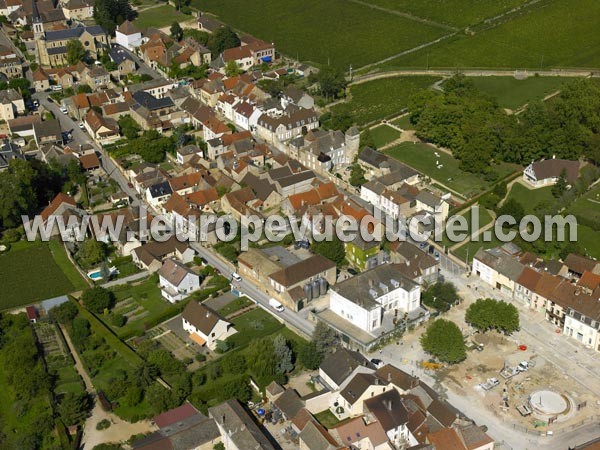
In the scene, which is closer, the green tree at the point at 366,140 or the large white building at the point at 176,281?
the large white building at the point at 176,281

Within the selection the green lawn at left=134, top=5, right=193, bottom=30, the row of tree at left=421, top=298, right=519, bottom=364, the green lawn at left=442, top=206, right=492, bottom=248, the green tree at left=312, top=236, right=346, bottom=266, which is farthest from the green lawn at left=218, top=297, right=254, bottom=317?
the green lawn at left=134, top=5, right=193, bottom=30

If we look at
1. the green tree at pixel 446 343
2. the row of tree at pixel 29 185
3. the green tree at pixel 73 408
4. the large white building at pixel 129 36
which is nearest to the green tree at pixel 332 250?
the green tree at pixel 446 343

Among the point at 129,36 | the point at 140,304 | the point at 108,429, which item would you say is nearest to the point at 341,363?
the point at 108,429

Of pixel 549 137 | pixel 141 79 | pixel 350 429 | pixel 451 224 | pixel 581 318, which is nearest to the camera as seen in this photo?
pixel 350 429

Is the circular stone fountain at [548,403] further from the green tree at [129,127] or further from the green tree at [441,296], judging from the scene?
the green tree at [129,127]

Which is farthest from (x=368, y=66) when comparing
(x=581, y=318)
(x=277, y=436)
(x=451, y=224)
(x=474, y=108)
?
(x=277, y=436)

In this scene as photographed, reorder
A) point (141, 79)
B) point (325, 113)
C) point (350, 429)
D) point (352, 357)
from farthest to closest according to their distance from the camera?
point (141, 79)
point (325, 113)
point (352, 357)
point (350, 429)

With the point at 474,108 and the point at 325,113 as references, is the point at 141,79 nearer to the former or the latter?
the point at 325,113
